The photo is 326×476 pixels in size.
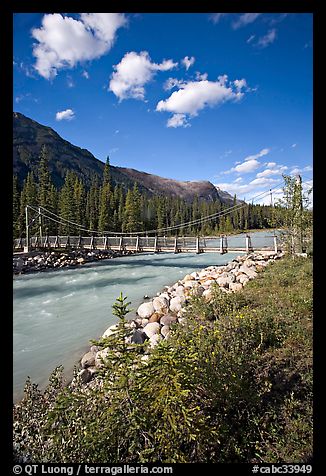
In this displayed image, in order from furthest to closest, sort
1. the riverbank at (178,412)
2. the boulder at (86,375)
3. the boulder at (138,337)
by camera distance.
→ the boulder at (138,337) < the boulder at (86,375) < the riverbank at (178,412)

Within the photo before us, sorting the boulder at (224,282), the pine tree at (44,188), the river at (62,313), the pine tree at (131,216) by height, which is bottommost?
the river at (62,313)

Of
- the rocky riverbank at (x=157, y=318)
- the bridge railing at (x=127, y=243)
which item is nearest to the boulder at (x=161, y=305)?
the rocky riverbank at (x=157, y=318)

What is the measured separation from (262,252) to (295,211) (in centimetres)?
515

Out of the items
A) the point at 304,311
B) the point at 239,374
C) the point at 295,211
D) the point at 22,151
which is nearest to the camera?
the point at 239,374

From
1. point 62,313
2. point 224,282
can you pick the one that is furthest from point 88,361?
point 224,282

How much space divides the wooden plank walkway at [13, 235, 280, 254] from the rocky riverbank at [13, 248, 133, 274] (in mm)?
972

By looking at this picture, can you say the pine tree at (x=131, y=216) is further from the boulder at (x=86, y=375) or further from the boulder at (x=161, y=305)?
the boulder at (x=86, y=375)

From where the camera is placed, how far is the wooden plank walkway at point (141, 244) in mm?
15461

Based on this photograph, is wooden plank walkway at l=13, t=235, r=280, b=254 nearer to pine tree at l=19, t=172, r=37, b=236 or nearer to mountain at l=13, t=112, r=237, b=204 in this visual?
pine tree at l=19, t=172, r=37, b=236

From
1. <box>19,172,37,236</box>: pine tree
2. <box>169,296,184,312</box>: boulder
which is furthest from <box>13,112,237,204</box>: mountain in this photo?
<box>169,296,184,312</box>: boulder

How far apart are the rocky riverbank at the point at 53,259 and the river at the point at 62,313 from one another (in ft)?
8.31

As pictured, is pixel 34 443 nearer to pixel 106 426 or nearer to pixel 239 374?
pixel 106 426
